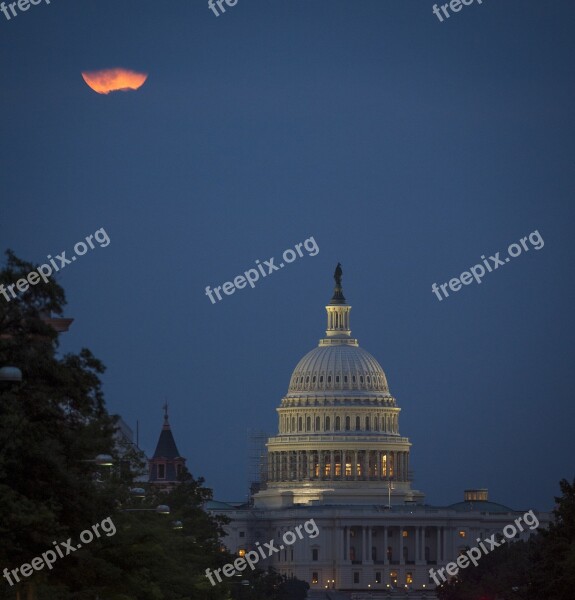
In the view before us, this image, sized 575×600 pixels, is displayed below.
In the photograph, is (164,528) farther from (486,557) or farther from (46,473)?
(486,557)

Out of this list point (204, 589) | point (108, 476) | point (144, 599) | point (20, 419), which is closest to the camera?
point (20, 419)

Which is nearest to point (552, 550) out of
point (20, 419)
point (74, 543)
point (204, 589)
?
point (204, 589)

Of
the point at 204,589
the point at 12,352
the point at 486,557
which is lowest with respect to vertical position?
the point at 12,352

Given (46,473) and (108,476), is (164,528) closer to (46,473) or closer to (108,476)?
(108,476)

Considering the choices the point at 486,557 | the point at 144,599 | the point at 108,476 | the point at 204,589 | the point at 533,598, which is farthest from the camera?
the point at 486,557

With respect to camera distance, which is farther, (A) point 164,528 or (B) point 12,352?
(A) point 164,528

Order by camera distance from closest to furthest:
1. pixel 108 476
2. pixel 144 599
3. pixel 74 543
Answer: pixel 74 543 < pixel 144 599 < pixel 108 476

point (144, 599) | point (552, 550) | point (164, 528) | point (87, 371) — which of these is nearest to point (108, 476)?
point (164, 528)

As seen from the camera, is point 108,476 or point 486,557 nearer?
point 108,476

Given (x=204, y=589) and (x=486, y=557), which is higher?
(x=486, y=557)
